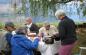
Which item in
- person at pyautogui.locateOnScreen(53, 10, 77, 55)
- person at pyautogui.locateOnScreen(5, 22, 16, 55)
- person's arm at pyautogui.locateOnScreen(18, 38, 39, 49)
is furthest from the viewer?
person at pyautogui.locateOnScreen(5, 22, 16, 55)

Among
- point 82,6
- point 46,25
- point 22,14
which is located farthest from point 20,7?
point 46,25

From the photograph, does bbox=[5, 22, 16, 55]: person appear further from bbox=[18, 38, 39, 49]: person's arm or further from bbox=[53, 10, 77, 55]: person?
bbox=[53, 10, 77, 55]: person

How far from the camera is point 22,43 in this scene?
22.4ft

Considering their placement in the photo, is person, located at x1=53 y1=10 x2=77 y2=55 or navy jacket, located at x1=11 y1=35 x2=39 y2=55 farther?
person, located at x1=53 y1=10 x2=77 y2=55

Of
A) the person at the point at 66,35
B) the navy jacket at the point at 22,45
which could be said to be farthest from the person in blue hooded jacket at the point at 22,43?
the person at the point at 66,35

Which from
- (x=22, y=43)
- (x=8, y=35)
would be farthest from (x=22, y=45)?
(x=8, y=35)

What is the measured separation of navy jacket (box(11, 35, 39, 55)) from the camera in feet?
22.3

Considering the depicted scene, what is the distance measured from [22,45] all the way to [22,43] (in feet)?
0.16

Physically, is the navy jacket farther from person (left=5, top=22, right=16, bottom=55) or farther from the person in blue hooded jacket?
person (left=5, top=22, right=16, bottom=55)

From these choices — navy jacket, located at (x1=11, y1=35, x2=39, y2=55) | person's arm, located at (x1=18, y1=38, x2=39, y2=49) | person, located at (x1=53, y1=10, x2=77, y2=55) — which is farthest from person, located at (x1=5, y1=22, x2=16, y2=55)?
person, located at (x1=53, y1=10, x2=77, y2=55)

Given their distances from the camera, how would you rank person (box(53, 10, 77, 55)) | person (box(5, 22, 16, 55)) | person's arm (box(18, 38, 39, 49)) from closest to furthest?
person's arm (box(18, 38, 39, 49)) < person (box(53, 10, 77, 55)) < person (box(5, 22, 16, 55))

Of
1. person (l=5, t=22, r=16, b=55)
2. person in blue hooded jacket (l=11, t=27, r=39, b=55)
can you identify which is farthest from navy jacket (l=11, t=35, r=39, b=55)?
person (l=5, t=22, r=16, b=55)

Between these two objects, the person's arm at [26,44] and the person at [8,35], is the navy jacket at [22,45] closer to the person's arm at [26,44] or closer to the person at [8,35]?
the person's arm at [26,44]

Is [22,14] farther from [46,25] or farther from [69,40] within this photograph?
[69,40]
